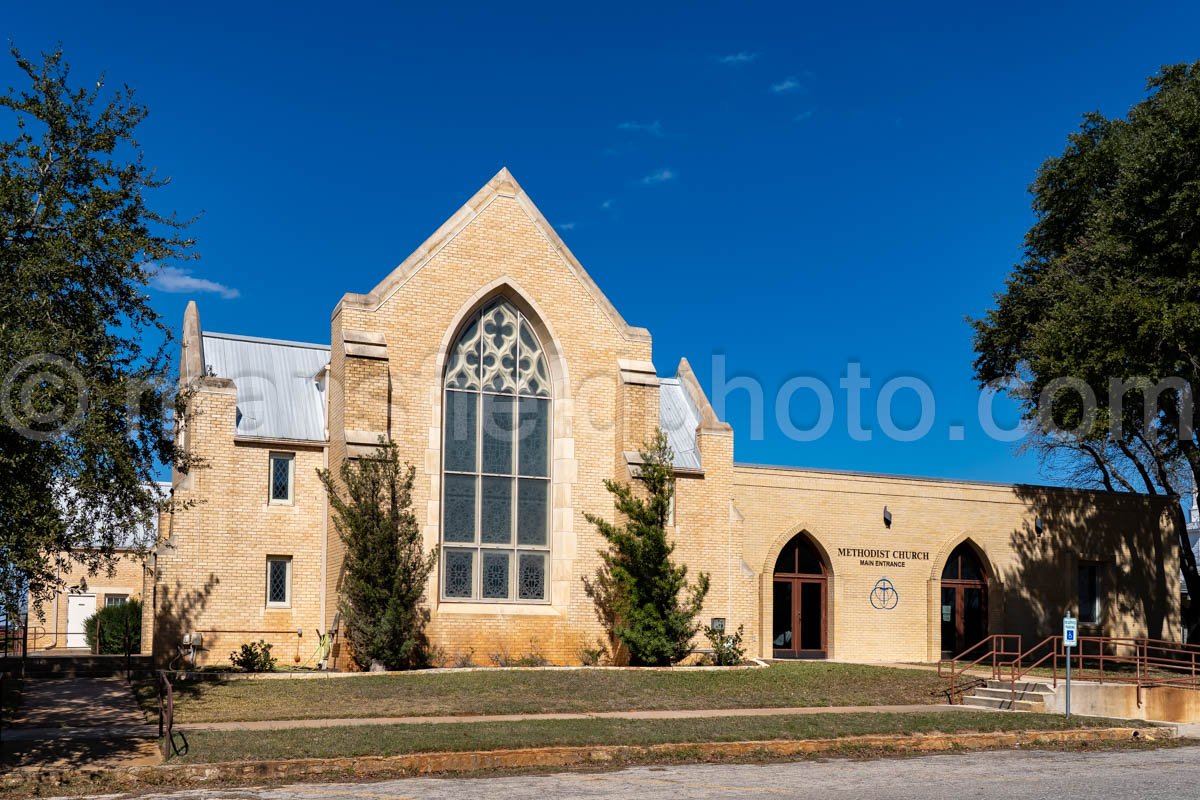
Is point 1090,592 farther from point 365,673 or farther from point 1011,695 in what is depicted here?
point 365,673

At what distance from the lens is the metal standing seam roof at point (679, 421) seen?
3122cm

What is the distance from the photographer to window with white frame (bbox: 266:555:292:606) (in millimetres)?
26797

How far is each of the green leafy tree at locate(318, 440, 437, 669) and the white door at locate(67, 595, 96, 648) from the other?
28.0 meters

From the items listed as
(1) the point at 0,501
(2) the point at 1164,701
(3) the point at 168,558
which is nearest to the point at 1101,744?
(2) the point at 1164,701

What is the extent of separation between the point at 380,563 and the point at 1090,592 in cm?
2248

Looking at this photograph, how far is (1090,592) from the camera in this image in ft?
122

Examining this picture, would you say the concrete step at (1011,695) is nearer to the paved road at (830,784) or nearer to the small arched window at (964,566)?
the paved road at (830,784)

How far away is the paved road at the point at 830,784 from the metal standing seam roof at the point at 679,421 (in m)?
14.5

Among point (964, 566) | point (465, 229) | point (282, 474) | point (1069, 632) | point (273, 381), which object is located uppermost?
point (465, 229)

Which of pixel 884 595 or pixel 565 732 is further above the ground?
pixel 884 595

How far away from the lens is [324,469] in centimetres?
2750

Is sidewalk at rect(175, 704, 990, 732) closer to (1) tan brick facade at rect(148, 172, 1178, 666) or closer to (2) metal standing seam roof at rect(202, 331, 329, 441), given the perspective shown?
(1) tan brick facade at rect(148, 172, 1178, 666)

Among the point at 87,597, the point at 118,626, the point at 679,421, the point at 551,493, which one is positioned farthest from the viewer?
the point at 87,597

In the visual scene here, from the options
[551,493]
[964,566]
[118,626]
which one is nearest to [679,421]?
[551,493]
